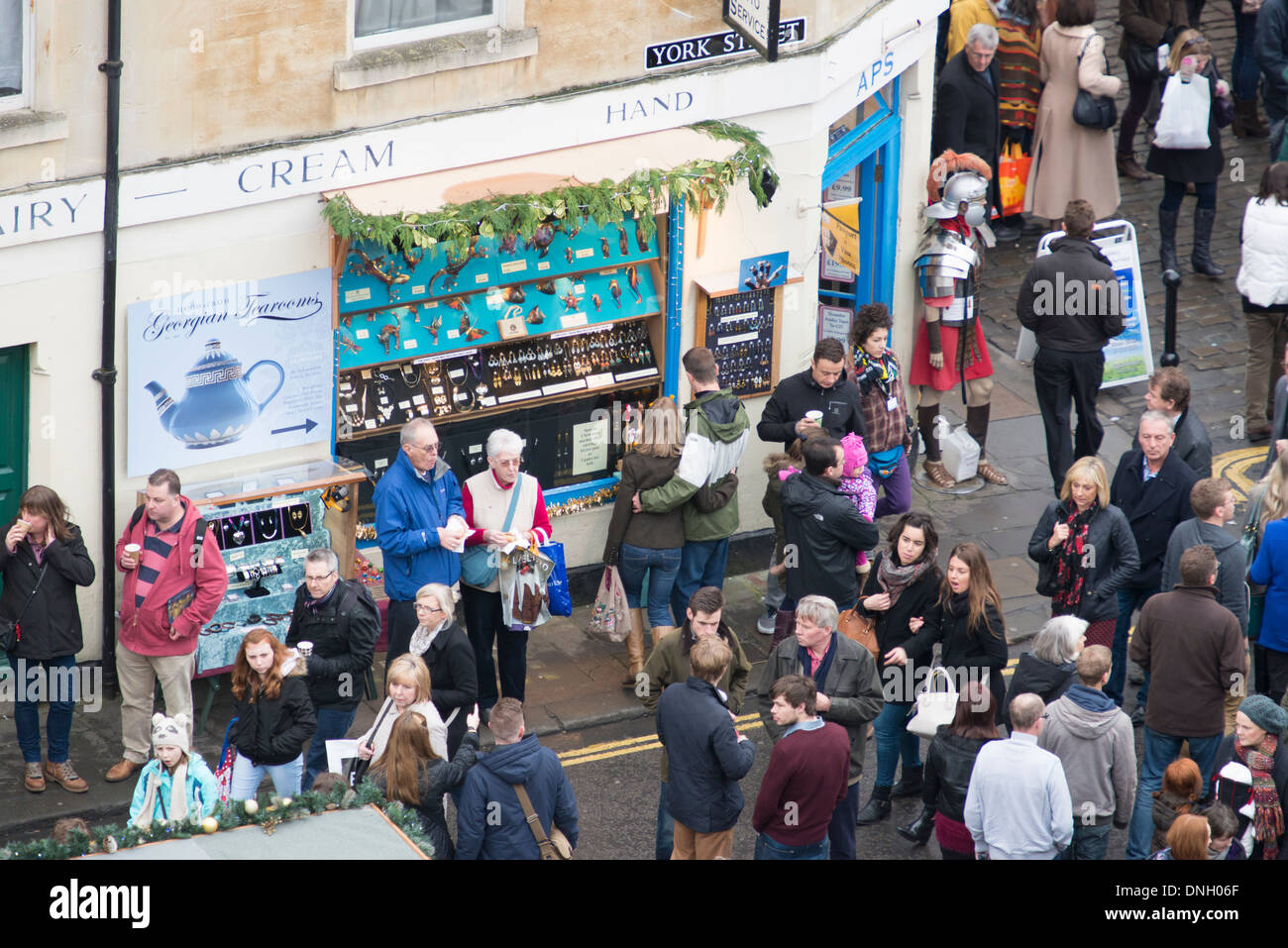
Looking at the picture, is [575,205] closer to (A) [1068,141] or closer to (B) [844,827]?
(B) [844,827]

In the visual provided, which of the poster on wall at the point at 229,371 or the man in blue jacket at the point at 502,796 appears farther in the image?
the poster on wall at the point at 229,371

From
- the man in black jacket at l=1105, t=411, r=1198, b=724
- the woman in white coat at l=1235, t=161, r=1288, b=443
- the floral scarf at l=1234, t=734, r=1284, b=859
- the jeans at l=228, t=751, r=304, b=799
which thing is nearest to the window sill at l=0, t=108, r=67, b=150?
the jeans at l=228, t=751, r=304, b=799

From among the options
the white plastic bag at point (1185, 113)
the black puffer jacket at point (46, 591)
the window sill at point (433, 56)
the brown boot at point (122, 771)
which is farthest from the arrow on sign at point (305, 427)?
the white plastic bag at point (1185, 113)

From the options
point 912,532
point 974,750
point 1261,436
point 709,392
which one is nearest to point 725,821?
point 974,750

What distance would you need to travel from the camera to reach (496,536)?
11484 millimetres

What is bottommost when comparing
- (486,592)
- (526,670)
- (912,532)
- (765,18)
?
(526,670)

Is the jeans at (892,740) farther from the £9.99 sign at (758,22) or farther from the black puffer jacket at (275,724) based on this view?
the £9.99 sign at (758,22)

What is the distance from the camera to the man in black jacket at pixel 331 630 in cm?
1031

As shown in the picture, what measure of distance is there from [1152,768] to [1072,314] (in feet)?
14.4

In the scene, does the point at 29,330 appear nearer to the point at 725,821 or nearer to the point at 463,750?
the point at 463,750

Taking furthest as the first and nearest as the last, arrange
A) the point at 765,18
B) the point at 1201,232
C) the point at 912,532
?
the point at 1201,232 < the point at 765,18 < the point at 912,532

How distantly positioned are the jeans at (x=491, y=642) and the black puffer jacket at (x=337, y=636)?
4.37ft
